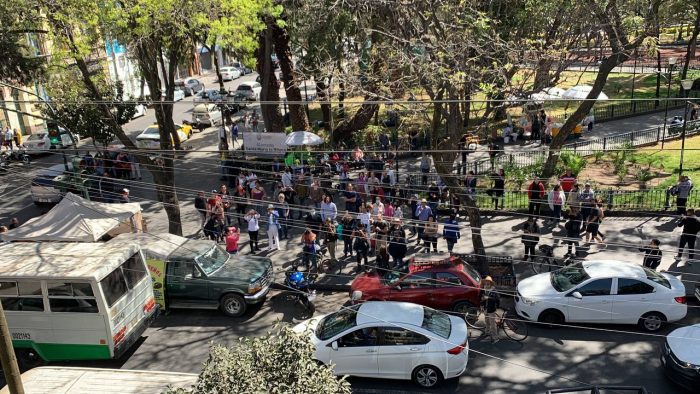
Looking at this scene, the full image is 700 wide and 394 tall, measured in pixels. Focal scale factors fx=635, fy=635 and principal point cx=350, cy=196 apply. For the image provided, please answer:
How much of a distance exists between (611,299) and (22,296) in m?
12.3

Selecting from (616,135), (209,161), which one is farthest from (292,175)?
(616,135)

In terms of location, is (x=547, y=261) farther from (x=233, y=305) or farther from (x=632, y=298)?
(x=233, y=305)

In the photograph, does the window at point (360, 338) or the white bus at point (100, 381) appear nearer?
the white bus at point (100, 381)

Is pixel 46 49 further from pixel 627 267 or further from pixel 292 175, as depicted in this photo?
pixel 627 267

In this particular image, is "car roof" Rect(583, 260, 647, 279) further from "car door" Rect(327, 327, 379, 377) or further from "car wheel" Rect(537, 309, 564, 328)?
"car door" Rect(327, 327, 379, 377)

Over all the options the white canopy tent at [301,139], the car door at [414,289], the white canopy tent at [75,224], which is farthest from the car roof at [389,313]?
the white canopy tent at [301,139]

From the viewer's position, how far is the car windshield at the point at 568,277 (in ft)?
45.2

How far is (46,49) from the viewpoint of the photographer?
3916 cm

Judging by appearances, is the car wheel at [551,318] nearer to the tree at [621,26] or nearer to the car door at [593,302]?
the car door at [593,302]

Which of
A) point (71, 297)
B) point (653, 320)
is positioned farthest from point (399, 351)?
point (71, 297)

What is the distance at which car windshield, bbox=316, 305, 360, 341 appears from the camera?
12.1 m

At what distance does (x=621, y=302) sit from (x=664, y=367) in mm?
1832

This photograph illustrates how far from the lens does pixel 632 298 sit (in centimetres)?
1334

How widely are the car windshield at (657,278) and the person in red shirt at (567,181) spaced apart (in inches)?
231
